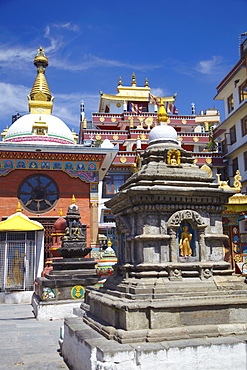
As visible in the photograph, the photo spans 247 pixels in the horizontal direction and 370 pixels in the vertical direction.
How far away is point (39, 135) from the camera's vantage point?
96.6 feet

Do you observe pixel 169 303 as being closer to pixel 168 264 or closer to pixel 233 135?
pixel 168 264

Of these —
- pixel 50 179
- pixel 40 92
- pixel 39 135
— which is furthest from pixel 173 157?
pixel 40 92

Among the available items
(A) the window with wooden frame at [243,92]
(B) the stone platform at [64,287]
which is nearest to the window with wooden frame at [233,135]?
(A) the window with wooden frame at [243,92]

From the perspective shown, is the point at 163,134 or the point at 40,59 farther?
the point at 40,59

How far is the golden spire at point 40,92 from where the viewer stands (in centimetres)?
3538

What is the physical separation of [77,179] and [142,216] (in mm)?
20569

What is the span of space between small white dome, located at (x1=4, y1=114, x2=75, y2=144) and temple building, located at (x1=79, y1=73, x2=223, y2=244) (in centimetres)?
271

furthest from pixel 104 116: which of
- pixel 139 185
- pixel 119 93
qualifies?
pixel 139 185

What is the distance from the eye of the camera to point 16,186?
2638 centimetres

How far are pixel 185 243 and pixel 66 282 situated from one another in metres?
7.83

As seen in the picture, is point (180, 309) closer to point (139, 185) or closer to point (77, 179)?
point (139, 185)

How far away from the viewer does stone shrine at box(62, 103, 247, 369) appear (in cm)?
584

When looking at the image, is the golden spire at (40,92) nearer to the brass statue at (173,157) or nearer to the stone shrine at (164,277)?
the brass statue at (173,157)

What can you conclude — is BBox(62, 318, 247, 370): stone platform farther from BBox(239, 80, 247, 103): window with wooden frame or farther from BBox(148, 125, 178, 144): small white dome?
BBox(239, 80, 247, 103): window with wooden frame
